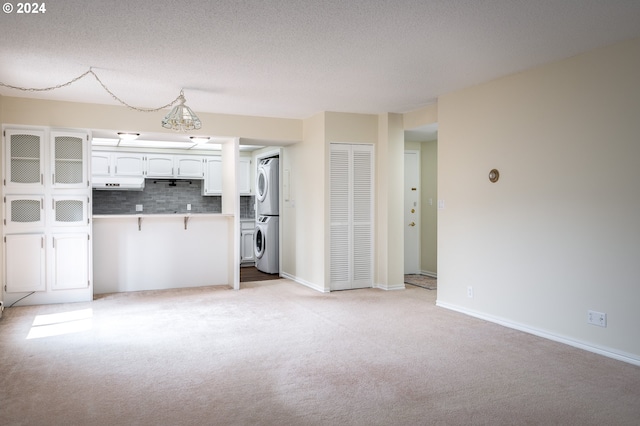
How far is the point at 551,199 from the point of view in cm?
425

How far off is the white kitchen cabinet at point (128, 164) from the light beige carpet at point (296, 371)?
3.61m

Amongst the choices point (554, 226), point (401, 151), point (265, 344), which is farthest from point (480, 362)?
point (401, 151)

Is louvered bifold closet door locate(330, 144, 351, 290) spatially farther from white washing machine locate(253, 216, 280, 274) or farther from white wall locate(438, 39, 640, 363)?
white washing machine locate(253, 216, 280, 274)

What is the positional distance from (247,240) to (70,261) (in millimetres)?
3731

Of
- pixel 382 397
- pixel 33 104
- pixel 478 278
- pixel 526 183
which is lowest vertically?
pixel 382 397

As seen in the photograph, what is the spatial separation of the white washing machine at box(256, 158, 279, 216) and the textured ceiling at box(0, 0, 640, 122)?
269 centimetres

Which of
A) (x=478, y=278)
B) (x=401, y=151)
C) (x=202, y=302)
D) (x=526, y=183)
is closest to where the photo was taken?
(x=526, y=183)

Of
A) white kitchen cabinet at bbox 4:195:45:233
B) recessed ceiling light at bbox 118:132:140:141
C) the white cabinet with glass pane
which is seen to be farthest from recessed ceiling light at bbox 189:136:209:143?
white kitchen cabinet at bbox 4:195:45:233

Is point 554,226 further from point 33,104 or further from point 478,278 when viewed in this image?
point 33,104

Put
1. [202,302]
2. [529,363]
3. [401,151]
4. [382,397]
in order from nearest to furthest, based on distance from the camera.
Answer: [382,397]
[529,363]
[202,302]
[401,151]

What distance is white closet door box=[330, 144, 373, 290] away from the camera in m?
6.52

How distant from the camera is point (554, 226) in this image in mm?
4223

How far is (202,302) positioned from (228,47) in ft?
10.5

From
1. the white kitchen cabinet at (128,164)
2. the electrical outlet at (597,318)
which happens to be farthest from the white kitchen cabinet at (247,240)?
the electrical outlet at (597,318)
